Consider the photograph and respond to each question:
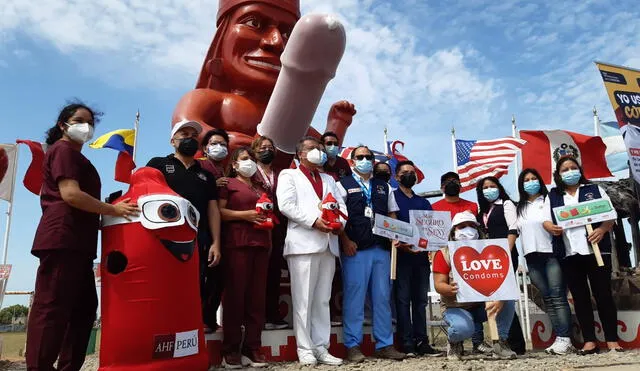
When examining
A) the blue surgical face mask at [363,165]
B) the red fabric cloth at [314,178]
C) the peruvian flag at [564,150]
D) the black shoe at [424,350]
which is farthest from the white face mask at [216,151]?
the peruvian flag at [564,150]

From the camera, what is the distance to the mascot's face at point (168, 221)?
2836 millimetres

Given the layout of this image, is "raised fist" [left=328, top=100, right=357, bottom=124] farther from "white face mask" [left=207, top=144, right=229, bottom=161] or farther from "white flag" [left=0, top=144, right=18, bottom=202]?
"white flag" [left=0, top=144, right=18, bottom=202]

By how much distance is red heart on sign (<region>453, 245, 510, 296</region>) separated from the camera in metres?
3.89

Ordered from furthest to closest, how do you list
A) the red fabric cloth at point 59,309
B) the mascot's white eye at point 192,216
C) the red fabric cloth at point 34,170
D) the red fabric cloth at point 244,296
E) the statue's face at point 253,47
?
the statue's face at point 253,47, the red fabric cloth at point 244,296, the red fabric cloth at point 34,170, the mascot's white eye at point 192,216, the red fabric cloth at point 59,309

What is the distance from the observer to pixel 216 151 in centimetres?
416

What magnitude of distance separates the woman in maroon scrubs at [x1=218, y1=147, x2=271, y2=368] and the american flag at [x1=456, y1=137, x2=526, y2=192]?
5938 mm

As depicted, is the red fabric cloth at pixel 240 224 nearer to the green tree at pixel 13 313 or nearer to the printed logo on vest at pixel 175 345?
the printed logo on vest at pixel 175 345

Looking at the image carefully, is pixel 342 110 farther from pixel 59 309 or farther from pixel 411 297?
pixel 59 309

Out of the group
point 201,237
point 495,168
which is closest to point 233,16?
point 201,237

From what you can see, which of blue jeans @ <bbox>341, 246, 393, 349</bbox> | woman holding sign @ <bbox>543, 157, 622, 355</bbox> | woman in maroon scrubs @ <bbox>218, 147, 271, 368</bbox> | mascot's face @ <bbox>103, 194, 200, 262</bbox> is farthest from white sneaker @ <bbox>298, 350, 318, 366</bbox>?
woman holding sign @ <bbox>543, 157, 622, 355</bbox>

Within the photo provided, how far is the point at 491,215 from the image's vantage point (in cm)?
477

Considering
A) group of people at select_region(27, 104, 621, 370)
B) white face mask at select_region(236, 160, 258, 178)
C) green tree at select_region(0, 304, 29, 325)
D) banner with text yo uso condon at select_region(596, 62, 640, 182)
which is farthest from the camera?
green tree at select_region(0, 304, 29, 325)

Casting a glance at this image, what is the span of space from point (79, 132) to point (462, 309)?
9.57ft

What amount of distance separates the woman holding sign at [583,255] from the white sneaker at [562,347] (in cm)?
11
